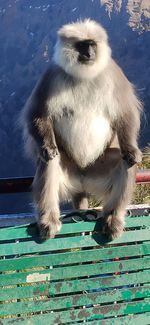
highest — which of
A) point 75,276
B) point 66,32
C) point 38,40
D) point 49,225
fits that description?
point 66,32

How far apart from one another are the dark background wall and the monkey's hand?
23.1 m

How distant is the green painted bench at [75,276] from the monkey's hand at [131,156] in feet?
Result: 1.63

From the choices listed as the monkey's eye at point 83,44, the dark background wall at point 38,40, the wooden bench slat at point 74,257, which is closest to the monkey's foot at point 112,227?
the wooden bench slat at point 74,257

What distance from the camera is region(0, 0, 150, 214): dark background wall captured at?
34188mm

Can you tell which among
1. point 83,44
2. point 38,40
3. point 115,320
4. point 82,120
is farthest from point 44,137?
point 38,40

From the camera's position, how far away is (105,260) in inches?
135

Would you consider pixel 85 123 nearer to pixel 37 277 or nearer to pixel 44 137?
pixel 44 137

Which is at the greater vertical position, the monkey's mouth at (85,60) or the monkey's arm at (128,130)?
the monkey's mouth at (85,60)

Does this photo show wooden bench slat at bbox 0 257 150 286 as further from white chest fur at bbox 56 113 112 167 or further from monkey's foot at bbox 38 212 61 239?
white chest fur at bbox 56 113 112 167

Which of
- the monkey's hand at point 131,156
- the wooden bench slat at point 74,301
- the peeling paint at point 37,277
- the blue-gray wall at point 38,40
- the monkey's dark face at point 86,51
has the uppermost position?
the monkey's dark face at point 86,51

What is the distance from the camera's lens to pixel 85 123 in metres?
4.14

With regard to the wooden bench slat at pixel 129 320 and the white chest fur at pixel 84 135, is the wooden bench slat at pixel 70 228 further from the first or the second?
the white chest fur at pixel 84 135

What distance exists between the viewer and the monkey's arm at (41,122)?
3.87 meters

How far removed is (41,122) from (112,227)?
0.92m
